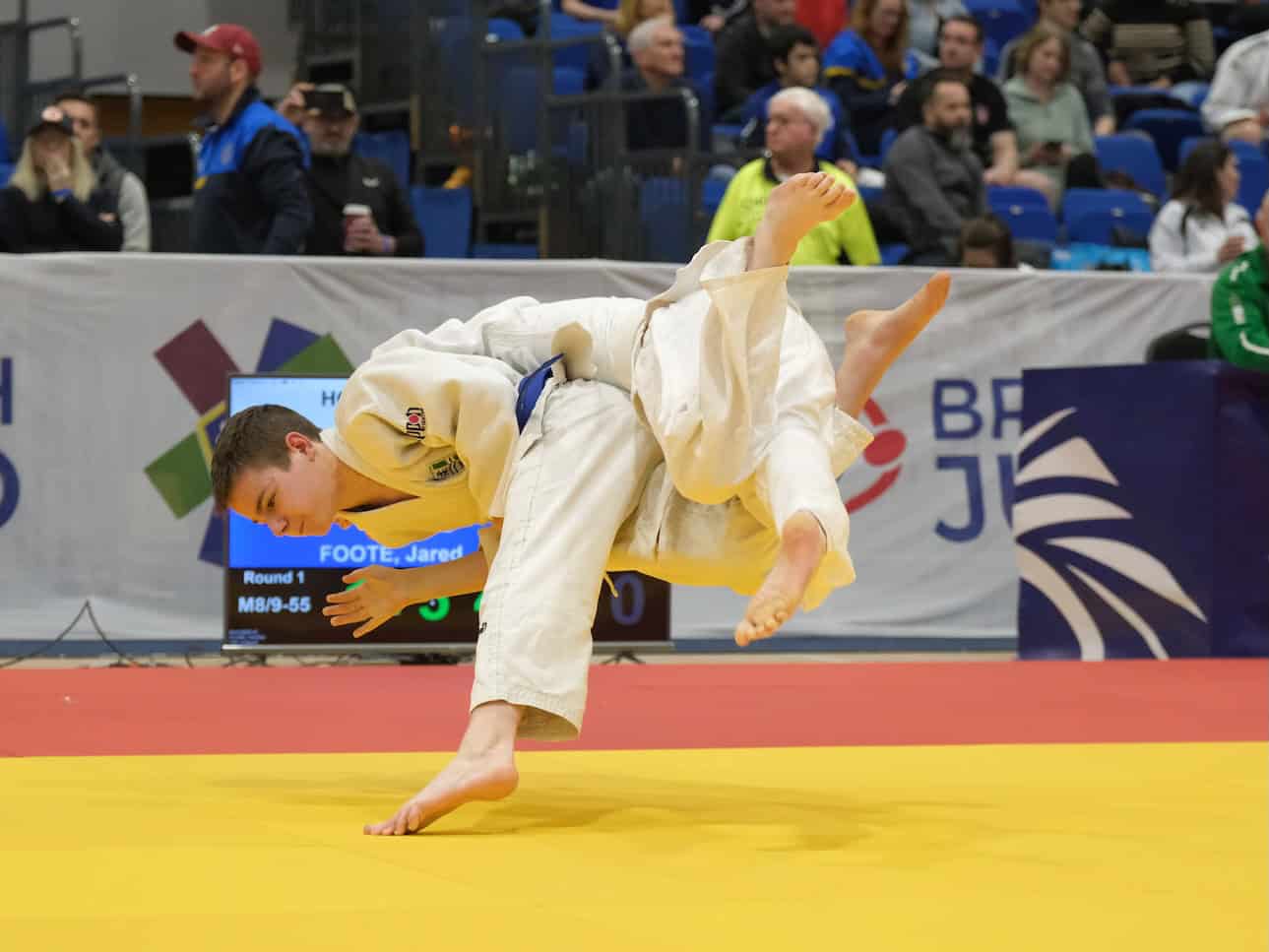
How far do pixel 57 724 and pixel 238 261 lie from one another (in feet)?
7.33

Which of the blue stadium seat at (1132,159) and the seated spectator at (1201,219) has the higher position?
the blue stadium seat at (1132,159)

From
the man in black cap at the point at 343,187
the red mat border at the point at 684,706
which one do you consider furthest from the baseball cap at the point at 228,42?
the red mat border at the point at 684,706

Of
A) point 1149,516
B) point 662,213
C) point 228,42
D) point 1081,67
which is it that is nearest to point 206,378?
point 228,42

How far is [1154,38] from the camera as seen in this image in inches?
450

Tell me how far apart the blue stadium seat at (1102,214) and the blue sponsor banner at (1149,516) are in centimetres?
293

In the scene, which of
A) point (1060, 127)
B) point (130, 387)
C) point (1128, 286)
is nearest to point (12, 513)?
point (130, 387)

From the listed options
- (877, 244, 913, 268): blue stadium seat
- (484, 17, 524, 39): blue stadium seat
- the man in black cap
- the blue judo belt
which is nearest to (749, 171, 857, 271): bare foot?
the blue judo belt

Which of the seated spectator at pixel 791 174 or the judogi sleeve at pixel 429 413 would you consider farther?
the seated spectator at pixel 791 174

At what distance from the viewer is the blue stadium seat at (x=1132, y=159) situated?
9875 mm

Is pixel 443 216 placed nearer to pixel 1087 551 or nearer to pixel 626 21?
pixel 626 21

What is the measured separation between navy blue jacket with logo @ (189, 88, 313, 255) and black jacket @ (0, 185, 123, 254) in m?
0.43

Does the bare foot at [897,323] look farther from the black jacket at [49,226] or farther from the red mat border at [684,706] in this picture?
the black jacket at [49,226]

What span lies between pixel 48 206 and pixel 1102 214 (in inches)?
186

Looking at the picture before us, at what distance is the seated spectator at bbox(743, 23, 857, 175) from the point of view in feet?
27.4
